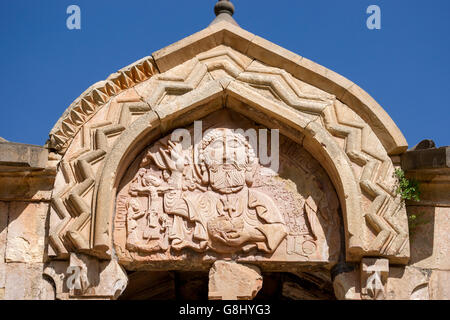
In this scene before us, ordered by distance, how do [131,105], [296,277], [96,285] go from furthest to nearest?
[296,277] < [131,105] < [96,285]

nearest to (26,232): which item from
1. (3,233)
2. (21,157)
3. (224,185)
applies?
(3,233)

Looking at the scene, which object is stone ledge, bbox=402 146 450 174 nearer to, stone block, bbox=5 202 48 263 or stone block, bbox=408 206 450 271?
stone block, bbox=408 206 450 271

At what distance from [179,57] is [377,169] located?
2637 mm

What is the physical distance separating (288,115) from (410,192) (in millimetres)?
1598

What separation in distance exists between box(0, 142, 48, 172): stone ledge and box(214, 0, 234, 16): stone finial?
109 inches

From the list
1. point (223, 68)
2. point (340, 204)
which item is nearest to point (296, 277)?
point (340, 204)

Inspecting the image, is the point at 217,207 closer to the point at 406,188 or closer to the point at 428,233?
the point at 406,188

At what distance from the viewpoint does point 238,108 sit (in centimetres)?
902

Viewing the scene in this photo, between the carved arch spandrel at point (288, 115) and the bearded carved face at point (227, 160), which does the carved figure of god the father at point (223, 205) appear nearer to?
the bearded carved face at point (227, 160)

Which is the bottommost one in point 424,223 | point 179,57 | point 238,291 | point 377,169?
point 238,291

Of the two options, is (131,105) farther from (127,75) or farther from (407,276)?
(407,276)

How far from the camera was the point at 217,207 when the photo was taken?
8711mm

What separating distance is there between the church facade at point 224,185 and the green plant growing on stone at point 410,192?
3 cm

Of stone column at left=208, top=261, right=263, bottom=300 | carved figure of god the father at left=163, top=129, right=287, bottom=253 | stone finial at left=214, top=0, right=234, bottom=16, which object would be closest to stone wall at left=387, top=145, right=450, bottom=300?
carved figure of god the father at left=163, top=129, right=287, bottom=253
